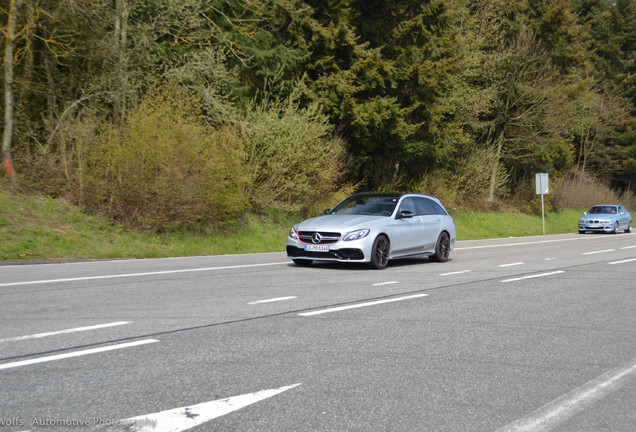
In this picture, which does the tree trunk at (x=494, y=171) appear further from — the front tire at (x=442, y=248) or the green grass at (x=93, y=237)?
the front tire at (x=442, y=248)

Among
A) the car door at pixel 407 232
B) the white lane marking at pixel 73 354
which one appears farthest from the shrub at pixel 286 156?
the white lane marking at pixel 73 354

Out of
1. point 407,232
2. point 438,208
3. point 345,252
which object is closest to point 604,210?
point 438,208

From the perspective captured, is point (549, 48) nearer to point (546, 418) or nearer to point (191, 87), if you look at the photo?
point (191, 87)

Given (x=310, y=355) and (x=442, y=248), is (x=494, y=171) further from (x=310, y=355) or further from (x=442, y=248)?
(x=310, y=355)

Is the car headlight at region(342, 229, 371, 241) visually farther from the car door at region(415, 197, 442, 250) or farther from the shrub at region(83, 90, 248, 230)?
the shrub at region(83, 90, 248, 230)

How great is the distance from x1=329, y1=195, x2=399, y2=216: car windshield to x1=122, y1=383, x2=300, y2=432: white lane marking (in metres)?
9.68

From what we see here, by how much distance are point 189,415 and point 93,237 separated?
12731mm

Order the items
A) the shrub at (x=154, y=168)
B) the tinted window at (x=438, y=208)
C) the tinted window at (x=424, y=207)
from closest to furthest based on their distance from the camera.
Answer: the tinted window at (x=424, y=207), the tinted window at (x=438, y=208), the shrub at (x=154, y=168)

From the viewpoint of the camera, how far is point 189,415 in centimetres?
376

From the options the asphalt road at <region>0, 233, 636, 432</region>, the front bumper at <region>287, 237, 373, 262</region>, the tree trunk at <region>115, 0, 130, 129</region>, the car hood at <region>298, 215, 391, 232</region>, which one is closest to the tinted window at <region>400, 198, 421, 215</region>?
the car hood at <region>298, 215, 391, 232</region>

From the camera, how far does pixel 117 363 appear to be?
4922 mm

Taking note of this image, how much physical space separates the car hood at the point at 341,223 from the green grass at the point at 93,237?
492 cm

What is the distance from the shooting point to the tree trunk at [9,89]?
16141 millimetres

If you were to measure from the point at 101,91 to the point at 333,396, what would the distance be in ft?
54.6
